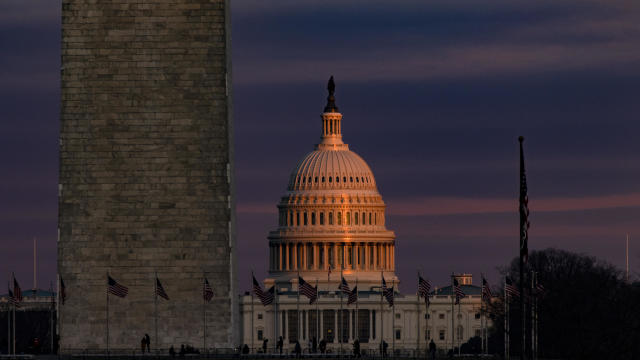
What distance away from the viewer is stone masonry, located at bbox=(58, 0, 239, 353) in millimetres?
115938

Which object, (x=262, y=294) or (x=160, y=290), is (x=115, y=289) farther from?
(x=262, y=294)

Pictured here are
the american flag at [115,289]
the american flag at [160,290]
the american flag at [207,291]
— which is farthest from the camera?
the american flag at [207,291]

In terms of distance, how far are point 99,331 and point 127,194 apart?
668 cm

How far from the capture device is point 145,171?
384 feet

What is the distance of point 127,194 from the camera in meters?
117

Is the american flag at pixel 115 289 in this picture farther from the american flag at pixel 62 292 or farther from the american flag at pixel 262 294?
the american flag at pixel 262 294

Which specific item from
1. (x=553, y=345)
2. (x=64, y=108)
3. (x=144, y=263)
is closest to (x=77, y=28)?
(x=64, y=108)

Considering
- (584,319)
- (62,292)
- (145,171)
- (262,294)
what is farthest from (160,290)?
(584,319)

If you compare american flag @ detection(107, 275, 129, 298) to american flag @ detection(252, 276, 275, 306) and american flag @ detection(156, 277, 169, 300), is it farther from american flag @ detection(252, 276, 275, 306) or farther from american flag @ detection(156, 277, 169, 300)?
american flag @ detection(252, 276, 275, 306)

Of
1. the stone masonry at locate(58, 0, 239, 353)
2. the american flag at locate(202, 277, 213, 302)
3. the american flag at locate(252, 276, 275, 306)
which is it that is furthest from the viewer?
the american flag at locate(252, 276, 275, 306)

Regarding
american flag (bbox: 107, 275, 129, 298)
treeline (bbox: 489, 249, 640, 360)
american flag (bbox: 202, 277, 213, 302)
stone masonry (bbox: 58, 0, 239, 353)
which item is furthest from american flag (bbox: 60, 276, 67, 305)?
treeline (bbox: 489, 249, 640, 360)

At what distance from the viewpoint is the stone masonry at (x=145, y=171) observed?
380ft

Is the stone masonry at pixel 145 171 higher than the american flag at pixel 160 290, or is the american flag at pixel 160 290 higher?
the stone masonry at pixel 145 171

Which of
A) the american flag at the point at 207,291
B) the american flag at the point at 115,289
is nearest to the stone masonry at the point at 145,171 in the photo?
the american flag at the point at 207,291
